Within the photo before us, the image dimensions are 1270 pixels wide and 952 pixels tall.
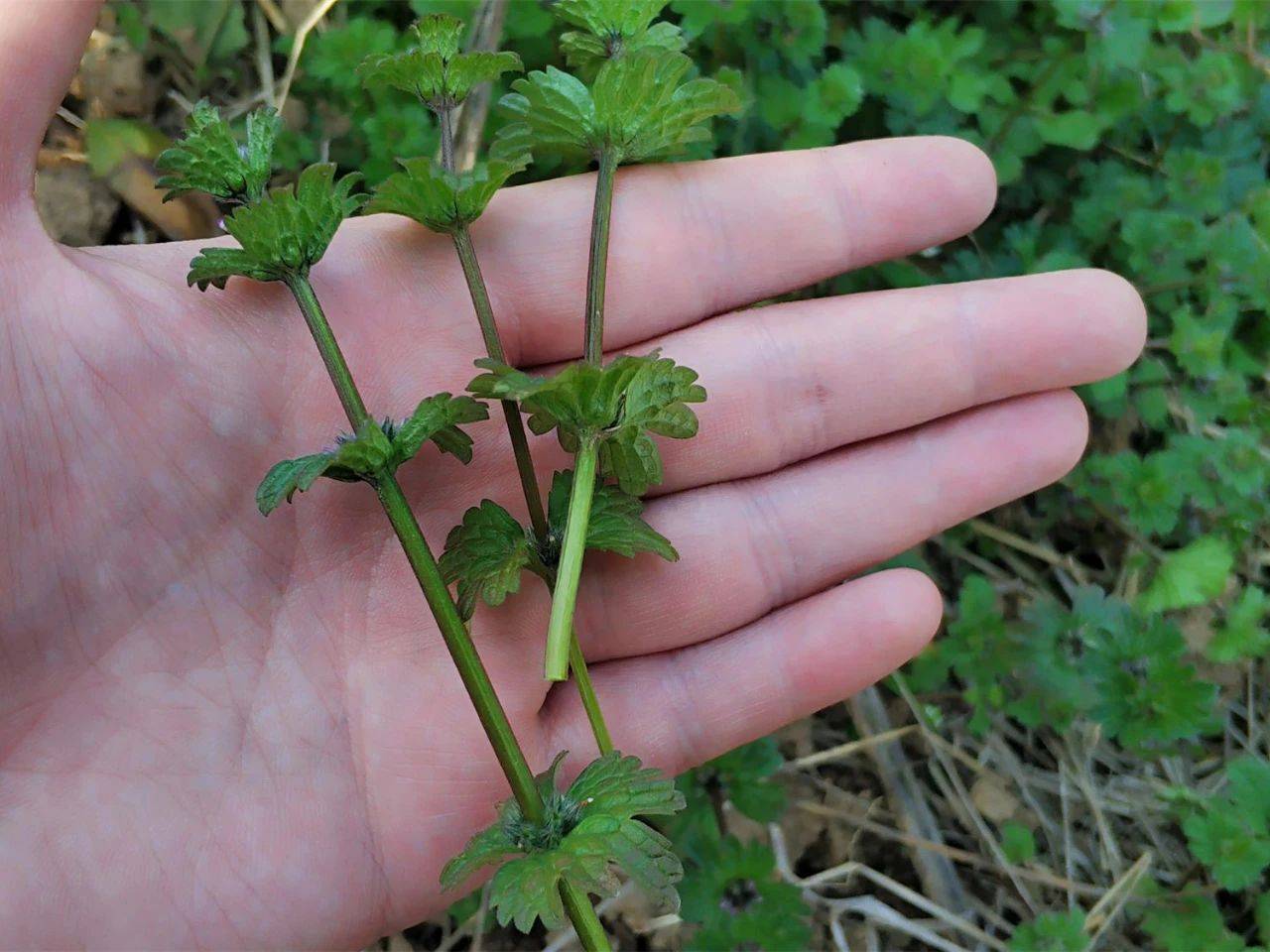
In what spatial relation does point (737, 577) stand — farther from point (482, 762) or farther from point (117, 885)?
point (117, 885)

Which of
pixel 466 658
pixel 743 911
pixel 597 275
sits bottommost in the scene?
pixel 743 911

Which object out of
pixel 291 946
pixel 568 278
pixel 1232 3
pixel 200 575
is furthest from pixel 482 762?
pixel 1232 3

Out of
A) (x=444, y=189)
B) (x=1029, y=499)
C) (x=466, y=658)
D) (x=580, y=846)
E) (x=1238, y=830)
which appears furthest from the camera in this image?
(x=1029, y=499)

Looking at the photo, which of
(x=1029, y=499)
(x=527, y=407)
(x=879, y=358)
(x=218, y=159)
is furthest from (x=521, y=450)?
(x=1029, y=499)

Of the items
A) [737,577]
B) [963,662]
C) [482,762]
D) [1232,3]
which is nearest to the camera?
[482,762]

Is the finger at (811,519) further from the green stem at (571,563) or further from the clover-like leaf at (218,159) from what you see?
the clover-like leaf at (218,159)

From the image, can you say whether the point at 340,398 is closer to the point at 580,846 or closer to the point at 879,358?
the point at 580,846

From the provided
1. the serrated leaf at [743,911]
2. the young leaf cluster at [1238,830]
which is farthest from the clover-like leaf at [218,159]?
the young leaf cluster at [1238,830]
